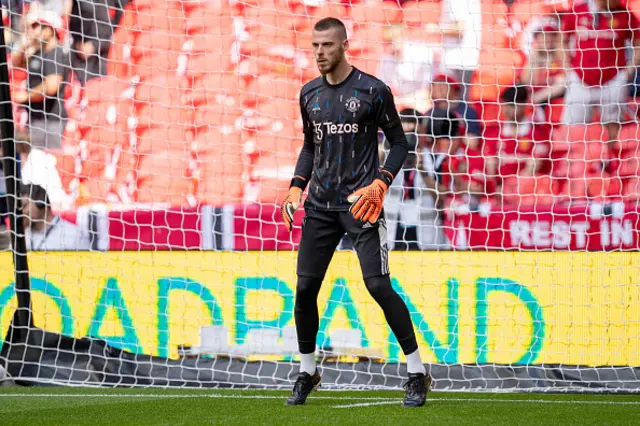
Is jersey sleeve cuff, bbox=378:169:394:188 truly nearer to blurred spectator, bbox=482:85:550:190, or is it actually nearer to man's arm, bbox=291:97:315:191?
man's arm, bbox=291:97:315:191

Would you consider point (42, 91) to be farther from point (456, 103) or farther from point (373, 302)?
point (456, 103)

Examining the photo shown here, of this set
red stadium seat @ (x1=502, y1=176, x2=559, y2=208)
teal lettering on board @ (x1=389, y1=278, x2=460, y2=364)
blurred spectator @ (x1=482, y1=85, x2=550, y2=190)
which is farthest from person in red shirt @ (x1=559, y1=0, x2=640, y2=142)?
teal lettering on board @ (x1=389, y1=278, x2=460, y2=364)

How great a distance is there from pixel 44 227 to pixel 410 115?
235 cm

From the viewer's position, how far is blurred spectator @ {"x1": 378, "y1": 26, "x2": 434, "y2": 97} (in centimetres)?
580

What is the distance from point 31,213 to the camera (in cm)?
589

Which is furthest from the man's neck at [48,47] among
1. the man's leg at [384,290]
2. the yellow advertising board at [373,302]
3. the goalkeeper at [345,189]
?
the man's leg at [384,290]

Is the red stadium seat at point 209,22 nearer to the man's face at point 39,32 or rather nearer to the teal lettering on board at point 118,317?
the man's face at point 39,32

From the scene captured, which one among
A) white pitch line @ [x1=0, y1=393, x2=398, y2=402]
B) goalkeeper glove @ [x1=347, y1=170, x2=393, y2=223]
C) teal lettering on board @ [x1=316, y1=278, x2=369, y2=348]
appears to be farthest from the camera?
teal lettering on board @ [x1=316, y1=278, x2=369, y2=348]

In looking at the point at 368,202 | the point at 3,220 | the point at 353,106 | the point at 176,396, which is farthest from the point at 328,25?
the point at 3,220

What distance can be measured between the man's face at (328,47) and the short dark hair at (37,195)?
8.80ft

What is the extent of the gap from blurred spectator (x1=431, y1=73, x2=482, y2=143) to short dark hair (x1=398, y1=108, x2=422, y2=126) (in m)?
0.14

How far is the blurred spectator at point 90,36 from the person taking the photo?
5.99 metres

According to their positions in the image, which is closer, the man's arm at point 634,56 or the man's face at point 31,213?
the man's arm at point 634,56

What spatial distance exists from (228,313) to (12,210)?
1.44m
